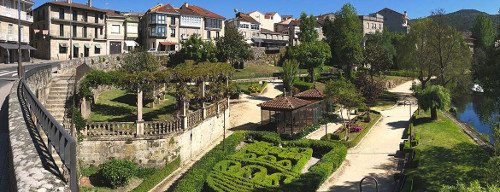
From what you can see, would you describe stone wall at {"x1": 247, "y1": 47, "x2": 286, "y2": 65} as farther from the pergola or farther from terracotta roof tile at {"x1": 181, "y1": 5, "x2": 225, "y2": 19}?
the pergola

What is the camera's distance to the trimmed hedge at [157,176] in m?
21.9

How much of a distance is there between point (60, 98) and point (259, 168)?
502 inches

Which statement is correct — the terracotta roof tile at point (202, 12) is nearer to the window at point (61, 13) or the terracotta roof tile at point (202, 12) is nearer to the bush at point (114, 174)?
the window at point (61, 13)

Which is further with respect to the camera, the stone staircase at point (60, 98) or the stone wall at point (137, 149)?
the stone wall at point (137, 149)

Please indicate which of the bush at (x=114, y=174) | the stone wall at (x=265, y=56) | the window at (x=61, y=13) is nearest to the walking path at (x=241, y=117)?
the bush at (x=114, y=174)

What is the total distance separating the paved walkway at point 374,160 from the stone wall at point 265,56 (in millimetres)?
42605

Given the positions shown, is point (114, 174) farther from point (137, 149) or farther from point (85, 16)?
point (85, 16)

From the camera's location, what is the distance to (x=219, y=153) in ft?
86.4

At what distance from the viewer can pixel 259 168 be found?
24.0m

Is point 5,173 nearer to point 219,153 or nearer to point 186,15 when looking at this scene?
point 219,153

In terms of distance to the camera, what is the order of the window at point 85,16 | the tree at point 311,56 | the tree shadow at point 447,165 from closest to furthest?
the tree shadow at point 447,165
the tree at point 311,56
the window at point 85,16

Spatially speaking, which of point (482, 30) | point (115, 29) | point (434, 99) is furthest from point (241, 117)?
point (482, 30)

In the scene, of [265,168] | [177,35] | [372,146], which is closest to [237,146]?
[265,168]

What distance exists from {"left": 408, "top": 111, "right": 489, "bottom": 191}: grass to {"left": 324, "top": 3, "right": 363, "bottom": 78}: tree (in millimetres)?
32642
